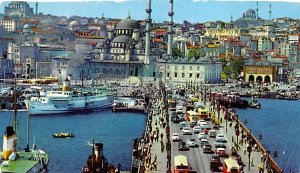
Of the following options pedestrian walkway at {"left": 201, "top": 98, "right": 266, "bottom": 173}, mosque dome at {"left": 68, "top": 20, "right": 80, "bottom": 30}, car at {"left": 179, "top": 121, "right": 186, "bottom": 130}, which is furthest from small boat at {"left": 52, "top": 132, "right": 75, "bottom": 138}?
mosque dome at {"left": 68, "top": 20, "right": 80, "bottom": 30}

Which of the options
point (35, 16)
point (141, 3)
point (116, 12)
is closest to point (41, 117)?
point (35, 16)

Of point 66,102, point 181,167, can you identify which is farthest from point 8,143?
point 66,102

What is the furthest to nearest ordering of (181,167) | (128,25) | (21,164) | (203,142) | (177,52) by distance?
(177,52) < (128,25) < (203,142) < (181,167) < (21,164)

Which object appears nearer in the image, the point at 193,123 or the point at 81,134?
the point at 193,123

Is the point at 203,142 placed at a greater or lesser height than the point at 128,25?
lesser

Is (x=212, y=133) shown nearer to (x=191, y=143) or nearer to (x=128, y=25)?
(x=191, y=143)

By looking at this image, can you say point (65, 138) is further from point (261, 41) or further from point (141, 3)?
point (141, 3)

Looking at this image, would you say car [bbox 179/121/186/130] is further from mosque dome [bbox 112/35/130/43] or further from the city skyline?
the city skyline
